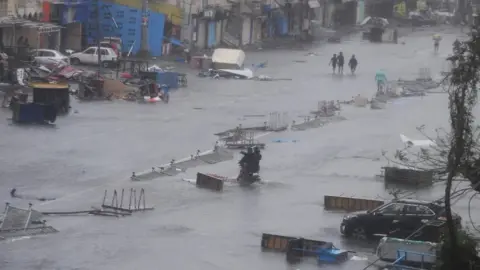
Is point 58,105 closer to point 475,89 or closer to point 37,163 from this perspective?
point 37,163

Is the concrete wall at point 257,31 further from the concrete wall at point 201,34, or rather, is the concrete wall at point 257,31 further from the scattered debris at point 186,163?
the scattered debris at point 186,163

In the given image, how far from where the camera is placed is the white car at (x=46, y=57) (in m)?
43.9

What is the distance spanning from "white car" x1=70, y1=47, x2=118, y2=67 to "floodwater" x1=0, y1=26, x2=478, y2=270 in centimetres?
338

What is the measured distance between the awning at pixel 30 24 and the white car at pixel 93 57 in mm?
1447

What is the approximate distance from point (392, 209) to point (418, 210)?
0.48 metres

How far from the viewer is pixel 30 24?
152 feet

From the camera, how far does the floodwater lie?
1939 centimetres

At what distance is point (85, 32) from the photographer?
5253cm

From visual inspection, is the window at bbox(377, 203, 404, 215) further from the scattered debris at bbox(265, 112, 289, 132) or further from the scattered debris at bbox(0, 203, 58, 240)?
the scattered debris at bbox(265, 112, 289, 132)

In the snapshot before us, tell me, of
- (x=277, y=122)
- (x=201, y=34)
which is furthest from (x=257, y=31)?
(x=277, y=122)

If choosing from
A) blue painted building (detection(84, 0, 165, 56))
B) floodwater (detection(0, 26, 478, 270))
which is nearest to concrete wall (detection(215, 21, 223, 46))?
blue painted building (detection(84, 0, 165, 56))

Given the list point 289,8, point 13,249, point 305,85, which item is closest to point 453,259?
point 13,249

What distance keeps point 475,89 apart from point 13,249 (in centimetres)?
963

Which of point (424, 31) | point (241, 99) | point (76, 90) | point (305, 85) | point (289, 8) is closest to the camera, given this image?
point (76, 90)
